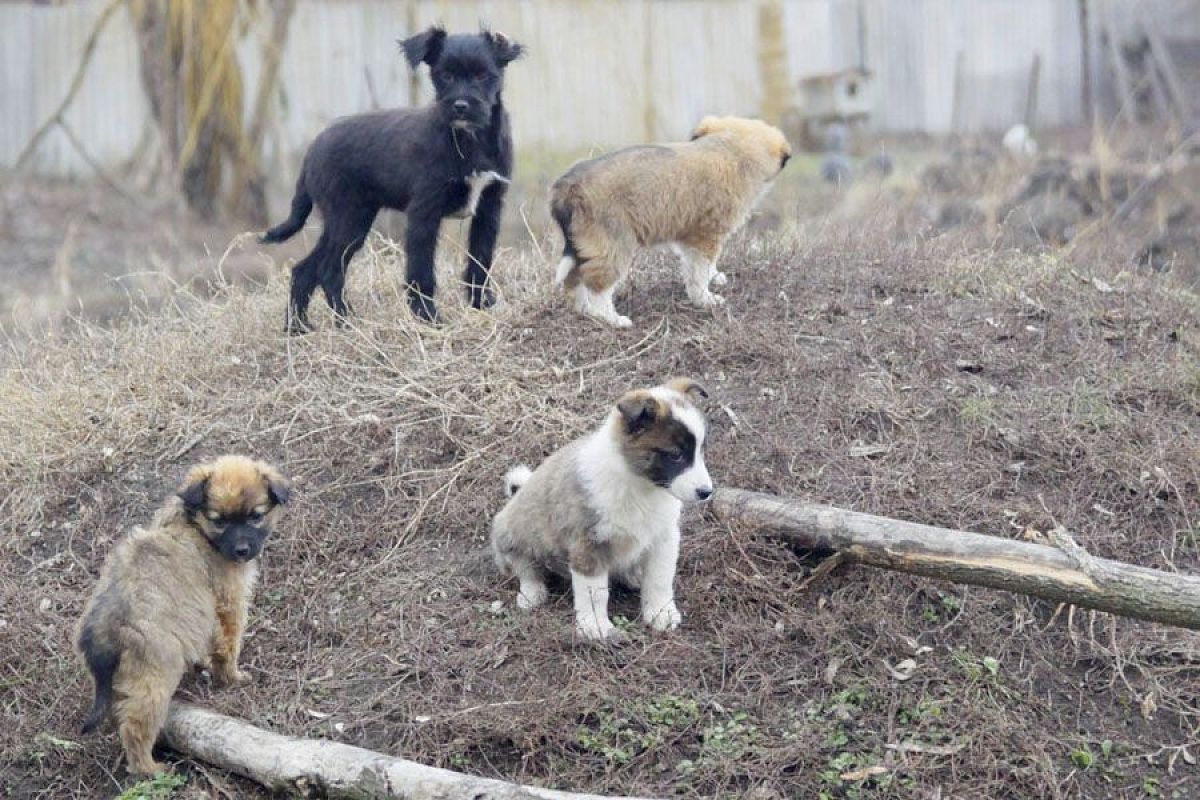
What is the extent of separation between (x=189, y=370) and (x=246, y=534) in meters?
3.25

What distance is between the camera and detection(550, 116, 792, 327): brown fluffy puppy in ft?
30.0

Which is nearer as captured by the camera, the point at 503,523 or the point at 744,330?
the point at 503,523

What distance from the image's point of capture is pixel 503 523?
7488mm

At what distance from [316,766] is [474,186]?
4197 mm

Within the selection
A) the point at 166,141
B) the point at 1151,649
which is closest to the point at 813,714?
the point at 1151,649

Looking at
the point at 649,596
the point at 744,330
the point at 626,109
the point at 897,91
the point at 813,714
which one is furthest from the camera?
the point at 897,91

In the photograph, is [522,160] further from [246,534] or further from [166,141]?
[246,534]

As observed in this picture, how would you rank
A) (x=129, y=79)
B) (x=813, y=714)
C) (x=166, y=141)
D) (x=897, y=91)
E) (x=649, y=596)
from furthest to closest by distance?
(x=897, y=91), (x=129, y=79), (x=166, y=141), (x=649, y=596), (x=813, y=714)

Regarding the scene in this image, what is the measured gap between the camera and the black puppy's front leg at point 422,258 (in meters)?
9.48

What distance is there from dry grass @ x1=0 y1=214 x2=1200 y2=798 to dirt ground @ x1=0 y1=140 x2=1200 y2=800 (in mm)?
19

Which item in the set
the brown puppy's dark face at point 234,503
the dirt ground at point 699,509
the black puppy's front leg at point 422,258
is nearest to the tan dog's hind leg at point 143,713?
the dirt ground at point 699,509

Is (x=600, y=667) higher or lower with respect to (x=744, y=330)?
lower

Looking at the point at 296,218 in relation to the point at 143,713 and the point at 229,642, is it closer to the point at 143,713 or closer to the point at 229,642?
the point at 229,642

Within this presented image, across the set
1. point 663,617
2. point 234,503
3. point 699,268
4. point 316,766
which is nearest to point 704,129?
point 699,268
